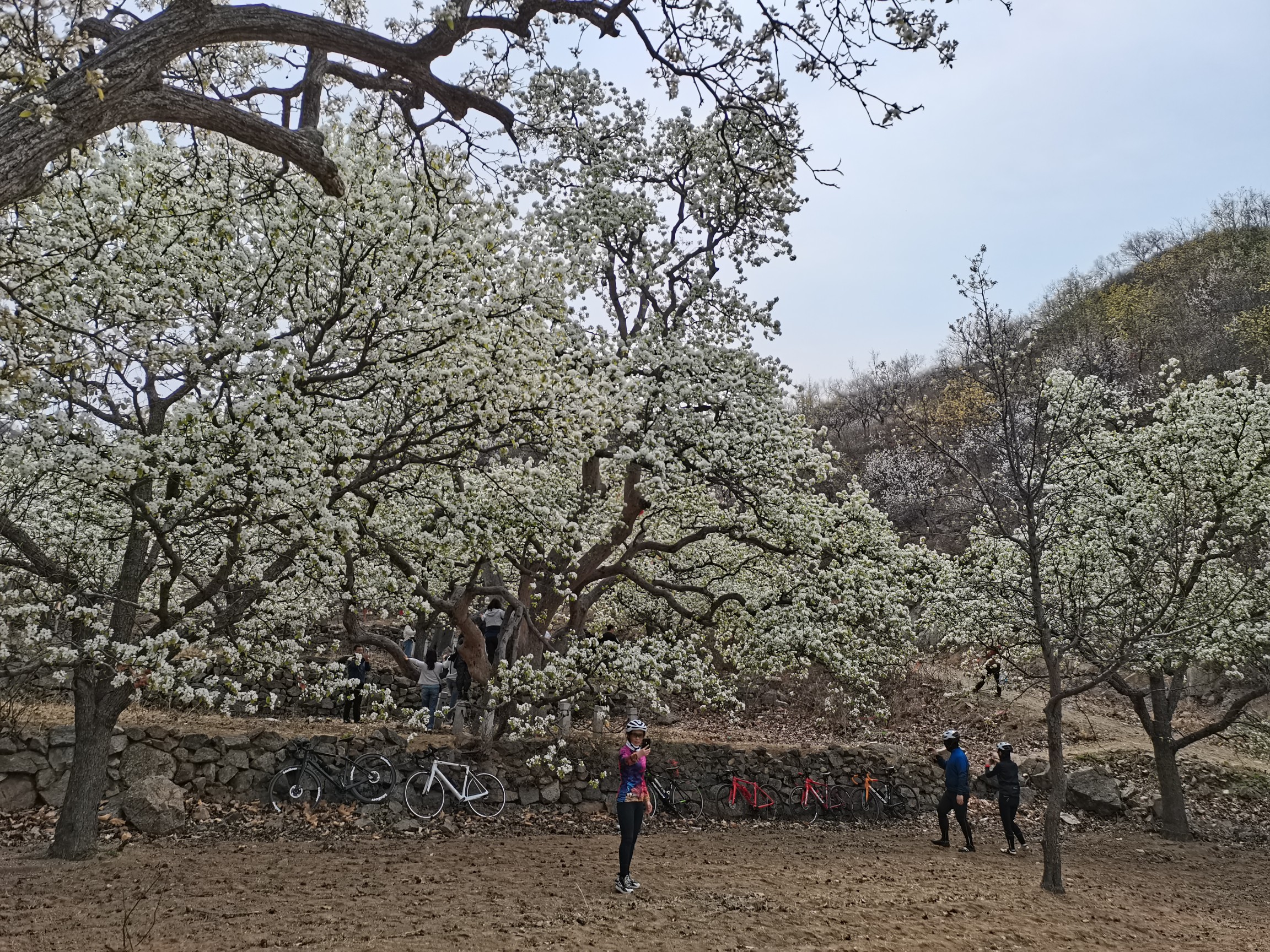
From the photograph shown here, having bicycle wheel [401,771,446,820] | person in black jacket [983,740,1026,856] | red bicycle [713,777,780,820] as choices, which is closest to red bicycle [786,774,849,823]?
red bicycle [713,777,780,820]

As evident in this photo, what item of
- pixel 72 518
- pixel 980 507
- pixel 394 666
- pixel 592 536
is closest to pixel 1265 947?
pixel 980 507

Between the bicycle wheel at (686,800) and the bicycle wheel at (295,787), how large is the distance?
232 inches

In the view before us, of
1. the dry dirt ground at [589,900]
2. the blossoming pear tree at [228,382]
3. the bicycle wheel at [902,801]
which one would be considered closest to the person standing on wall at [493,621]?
the dry dirt ground at [589,900]

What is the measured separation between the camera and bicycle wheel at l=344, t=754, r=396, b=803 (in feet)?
40.9

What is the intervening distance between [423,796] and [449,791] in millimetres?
414

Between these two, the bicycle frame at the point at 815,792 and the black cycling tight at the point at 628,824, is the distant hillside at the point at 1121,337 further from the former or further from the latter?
the black cycling tight at the point at 628,824

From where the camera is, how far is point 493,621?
1683 cm

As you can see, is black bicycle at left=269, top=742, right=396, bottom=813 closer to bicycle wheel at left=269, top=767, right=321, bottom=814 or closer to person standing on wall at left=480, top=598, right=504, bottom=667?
bicycle wheel at left=269, top=767, right=321, bottom=814

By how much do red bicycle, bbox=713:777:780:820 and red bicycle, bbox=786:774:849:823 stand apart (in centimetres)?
53

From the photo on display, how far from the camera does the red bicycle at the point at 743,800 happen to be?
49.7 ft

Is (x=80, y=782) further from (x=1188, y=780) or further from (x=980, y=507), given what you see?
(x=1188, y=780)

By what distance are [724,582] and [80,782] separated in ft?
38.0

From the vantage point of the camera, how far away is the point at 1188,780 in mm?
18891

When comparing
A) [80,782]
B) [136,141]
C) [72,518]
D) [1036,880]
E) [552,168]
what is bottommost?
[1036,880]
